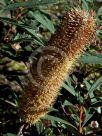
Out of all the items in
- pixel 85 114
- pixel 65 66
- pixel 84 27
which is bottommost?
pixel 85 114

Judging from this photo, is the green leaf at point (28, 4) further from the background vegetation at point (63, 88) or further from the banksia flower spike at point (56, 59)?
the banksia flower spike at point (56, 59)

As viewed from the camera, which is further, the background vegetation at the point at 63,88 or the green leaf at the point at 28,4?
the background vegetation at the point at 63,88

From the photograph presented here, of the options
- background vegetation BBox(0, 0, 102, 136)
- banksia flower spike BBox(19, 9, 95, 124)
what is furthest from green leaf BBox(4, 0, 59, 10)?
banksia flower spike BBox(19, 9, 95, 124)

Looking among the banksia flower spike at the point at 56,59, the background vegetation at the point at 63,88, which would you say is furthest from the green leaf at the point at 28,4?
the banksia flower spike at the point at 56,59

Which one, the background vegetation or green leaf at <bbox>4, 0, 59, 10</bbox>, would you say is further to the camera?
the background vegetation

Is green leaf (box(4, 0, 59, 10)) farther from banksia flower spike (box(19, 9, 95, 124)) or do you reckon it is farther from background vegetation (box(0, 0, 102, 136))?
banksia flower spike (box(19, 9, 95, 124))

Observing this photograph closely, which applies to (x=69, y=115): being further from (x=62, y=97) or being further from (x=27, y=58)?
(x=27, y=58)

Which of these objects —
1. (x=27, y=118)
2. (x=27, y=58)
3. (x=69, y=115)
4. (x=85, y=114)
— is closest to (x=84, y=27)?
(x=27, y=118)

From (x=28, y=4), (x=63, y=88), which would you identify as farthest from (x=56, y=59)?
(x=63, y=88)
